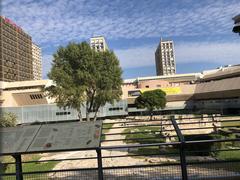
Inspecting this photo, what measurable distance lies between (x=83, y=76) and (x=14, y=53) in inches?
3576

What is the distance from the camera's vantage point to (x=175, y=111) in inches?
3137

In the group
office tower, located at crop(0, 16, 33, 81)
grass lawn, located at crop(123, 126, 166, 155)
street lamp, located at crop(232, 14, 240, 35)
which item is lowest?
grass lawn, located at crop(123, 126, 166, 155)

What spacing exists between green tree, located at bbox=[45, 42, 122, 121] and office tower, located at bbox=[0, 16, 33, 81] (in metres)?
71.1

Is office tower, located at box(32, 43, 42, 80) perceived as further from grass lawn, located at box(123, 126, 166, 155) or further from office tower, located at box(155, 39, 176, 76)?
grass lawn, located at box(123, 126, 166, 155)

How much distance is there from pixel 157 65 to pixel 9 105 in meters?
135

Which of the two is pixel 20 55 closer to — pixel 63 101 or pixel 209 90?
pixel 209 90

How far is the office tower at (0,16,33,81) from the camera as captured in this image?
114m

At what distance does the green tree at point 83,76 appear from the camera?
1688 inches

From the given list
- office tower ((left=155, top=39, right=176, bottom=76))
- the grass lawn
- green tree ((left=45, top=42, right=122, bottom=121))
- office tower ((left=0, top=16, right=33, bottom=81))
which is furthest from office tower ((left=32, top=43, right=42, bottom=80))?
the grass lawn

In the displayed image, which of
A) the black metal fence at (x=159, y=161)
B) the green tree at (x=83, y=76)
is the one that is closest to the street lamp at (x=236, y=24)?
the black metal fence at (x=159, y=161)

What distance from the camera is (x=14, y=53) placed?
12412cm

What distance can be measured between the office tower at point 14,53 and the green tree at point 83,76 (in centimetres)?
7115

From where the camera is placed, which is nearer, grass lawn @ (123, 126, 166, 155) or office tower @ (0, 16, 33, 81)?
grass lawn @ (123, 126, 166, 155)

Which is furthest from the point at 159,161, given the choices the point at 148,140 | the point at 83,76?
the point at 83,76
